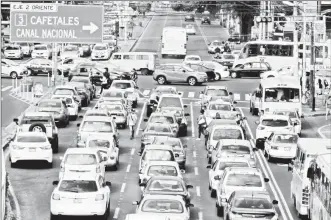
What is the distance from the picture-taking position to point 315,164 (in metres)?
30.2

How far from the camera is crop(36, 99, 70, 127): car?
50312mm

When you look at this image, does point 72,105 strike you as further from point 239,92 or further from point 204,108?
point 239,92

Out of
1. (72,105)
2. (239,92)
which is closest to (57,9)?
(72,105)

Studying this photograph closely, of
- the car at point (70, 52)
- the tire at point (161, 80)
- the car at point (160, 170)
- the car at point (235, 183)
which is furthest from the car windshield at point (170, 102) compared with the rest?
the car at point (70, 52)

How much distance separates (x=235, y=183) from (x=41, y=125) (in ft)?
45.4

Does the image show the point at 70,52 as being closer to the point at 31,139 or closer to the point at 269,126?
the point at 269,126

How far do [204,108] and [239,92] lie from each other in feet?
42.8

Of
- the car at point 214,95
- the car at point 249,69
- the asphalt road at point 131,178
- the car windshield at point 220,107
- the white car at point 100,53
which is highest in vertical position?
the white car at point 100,53

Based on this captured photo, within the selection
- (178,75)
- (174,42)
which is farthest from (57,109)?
(174,42)

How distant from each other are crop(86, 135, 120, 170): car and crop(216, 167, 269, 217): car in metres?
8.16

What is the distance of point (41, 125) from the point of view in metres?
43.9

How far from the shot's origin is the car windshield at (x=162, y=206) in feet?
88.9

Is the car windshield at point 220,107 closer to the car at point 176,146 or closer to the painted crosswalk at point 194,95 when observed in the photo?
the car at point 176,146

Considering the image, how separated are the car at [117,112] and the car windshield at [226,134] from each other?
8.24 meters
